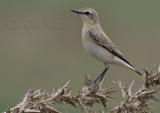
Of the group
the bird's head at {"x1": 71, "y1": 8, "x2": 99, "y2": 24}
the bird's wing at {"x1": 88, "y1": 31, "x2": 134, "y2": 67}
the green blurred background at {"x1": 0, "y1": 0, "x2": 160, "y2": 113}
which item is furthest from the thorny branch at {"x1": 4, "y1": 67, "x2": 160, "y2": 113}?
the green blurred background at {"x1": 0, "y1": 0, "x2": 160, "y2": 113}

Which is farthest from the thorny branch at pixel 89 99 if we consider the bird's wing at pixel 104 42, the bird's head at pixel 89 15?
the bird's head at pixel 89 15

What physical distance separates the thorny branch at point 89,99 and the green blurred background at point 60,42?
8866mm

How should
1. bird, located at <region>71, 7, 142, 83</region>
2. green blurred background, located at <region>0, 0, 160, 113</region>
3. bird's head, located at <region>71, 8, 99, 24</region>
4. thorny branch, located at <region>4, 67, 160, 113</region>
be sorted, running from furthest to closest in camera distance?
1. green blurred background, located at <region>0, 0, 160, 113</region>
2. bird's head, located at <region>71, 8, 99, 24</region>
3. bird, located at <region>71, 7, 142, 83</region>
4. thorny branch, located at <region>4, 67, 160, 113</region>

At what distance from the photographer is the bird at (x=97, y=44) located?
781cm

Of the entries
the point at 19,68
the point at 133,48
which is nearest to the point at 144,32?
the point at 133,48

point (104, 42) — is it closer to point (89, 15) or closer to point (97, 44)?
point (97, 44)

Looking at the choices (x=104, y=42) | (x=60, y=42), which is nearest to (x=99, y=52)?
(x=104, y=42)

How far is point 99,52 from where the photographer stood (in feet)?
26.1

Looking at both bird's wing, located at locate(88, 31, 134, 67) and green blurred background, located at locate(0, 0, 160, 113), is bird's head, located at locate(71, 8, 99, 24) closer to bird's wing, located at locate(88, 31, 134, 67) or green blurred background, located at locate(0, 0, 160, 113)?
bird's wing, located at locate(88, 31, 134, 67)

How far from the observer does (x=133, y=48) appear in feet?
55.5

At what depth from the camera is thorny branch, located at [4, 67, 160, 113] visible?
3368 millimetres

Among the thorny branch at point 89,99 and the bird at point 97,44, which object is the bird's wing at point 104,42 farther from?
the thorny branch at point 89,99

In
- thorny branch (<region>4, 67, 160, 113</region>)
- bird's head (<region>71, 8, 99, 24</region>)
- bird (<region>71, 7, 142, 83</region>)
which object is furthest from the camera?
bird's head (<region>71, 8, 99, 24</region>)

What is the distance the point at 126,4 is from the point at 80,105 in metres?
16.8
